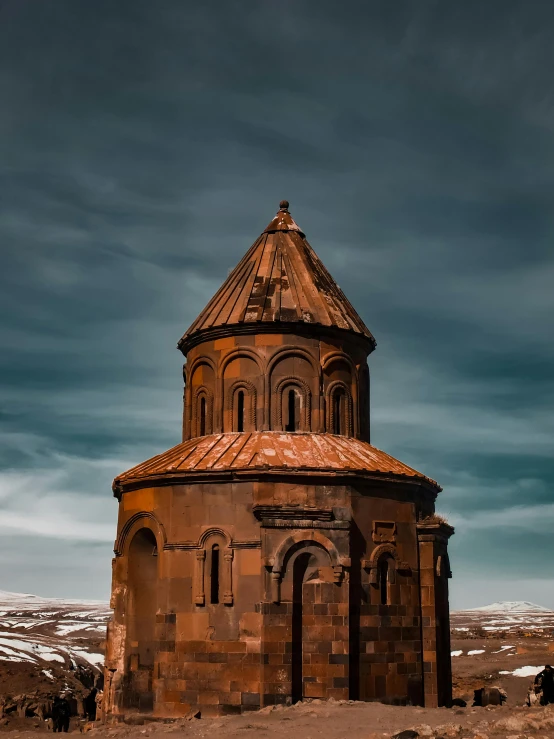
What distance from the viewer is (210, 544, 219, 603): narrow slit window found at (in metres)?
19.3

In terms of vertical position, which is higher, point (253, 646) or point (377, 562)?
point (377, 562)

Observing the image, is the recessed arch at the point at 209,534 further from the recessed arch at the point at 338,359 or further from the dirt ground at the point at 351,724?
the recessed arch at the point at 338,359

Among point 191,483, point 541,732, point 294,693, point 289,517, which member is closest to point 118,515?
point 191,483

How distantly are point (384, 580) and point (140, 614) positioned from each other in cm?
593

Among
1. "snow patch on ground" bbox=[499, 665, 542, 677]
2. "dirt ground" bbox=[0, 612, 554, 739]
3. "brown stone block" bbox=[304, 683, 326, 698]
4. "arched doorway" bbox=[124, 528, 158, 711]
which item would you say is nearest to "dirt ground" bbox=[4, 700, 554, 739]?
"dirt ground" bbox=[0, 612, 554, 739]

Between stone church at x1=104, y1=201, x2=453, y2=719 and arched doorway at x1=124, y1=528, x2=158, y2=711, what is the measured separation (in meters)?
0.03

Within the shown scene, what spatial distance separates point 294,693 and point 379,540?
3829mm

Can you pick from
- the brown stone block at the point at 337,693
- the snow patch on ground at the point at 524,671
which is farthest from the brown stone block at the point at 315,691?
the snow patch on ground at the point at 524,671

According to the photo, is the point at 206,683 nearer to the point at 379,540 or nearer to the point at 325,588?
the point at 325,588

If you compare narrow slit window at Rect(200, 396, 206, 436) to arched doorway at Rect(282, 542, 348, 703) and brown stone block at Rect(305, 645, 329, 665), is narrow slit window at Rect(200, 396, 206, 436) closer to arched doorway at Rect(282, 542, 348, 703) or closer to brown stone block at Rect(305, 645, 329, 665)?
arched doorway at Rect(282, 542, 348, 703)

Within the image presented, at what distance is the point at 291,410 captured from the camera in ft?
73.5

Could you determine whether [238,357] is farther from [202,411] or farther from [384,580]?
[384,580]

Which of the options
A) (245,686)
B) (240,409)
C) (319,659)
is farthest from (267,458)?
(245,686)

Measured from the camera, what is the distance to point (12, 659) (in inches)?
1767
